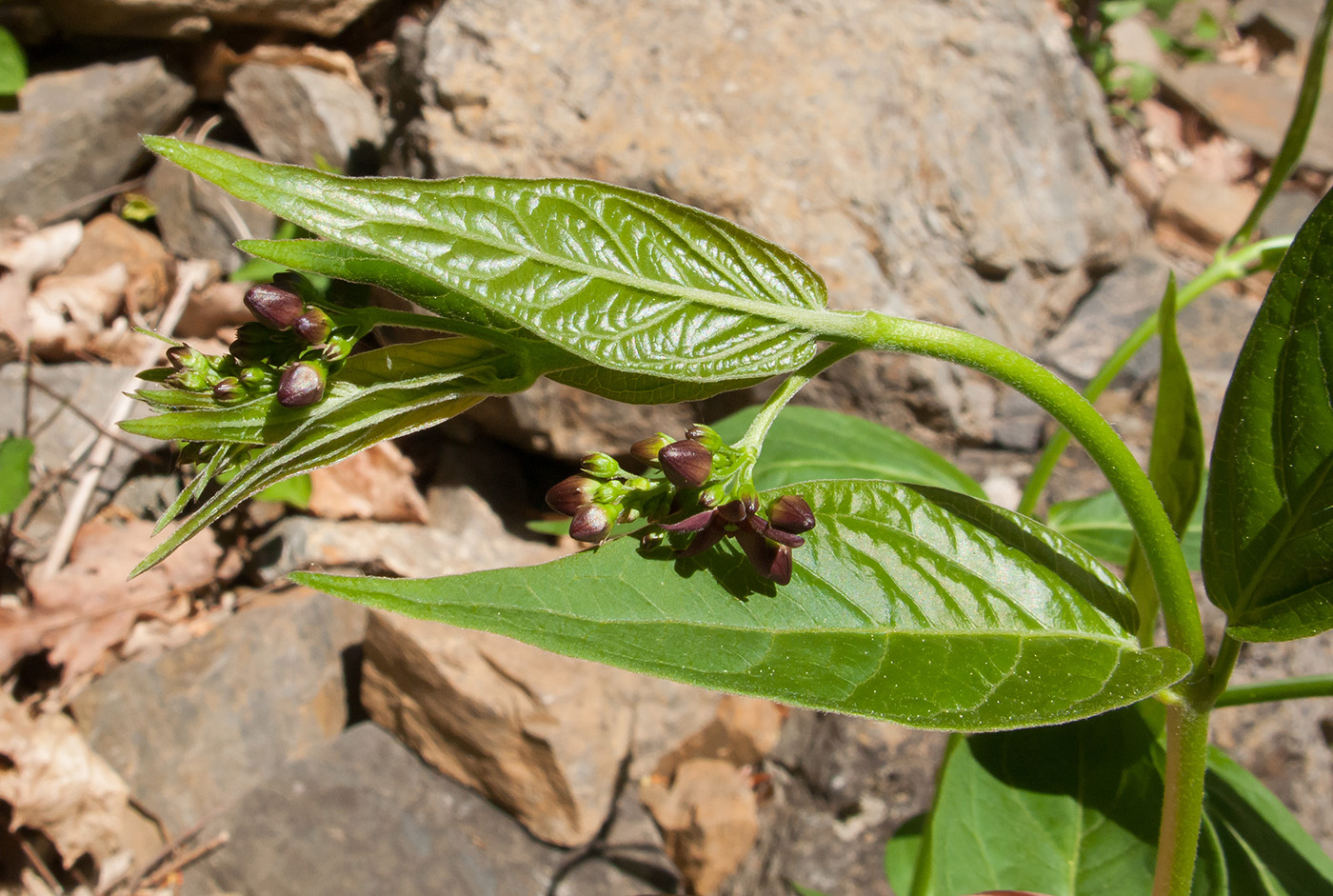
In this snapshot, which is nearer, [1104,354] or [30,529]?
[30,529]

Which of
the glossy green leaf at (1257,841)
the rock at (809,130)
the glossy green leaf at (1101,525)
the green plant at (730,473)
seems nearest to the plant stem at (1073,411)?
the green plant at (730,473)

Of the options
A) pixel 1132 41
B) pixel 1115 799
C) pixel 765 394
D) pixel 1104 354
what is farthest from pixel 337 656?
pixel 1132 41

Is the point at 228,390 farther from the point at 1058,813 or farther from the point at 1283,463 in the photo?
the point at 1058,813

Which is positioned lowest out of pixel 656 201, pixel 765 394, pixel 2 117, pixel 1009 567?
pixel 765 394

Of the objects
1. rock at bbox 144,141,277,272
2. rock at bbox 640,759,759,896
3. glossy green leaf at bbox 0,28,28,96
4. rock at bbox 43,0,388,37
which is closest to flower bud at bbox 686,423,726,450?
rock at bbox 640,759,759,896

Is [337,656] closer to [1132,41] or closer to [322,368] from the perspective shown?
[322,368]
